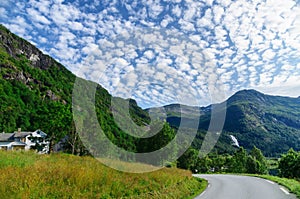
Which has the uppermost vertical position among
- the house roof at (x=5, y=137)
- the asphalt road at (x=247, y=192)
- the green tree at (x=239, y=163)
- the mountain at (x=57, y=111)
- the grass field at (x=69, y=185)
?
the mountain at (x=57, y=111)

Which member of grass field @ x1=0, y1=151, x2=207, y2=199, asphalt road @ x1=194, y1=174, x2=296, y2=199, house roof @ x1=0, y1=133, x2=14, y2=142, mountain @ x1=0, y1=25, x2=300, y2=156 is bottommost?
house roof @ x1=0, y1=133, x2=14, y2=142

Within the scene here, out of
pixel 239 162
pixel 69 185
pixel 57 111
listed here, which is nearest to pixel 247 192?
pixel 69 185

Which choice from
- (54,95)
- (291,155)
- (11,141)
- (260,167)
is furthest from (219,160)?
(54,95)

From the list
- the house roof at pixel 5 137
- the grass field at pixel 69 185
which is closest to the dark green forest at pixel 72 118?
the grass field at pixel 69 185

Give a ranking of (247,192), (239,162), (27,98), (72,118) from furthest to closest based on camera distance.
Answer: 1. (27,98)
2. (239,162)
3. (72,118)
4. (247,192)

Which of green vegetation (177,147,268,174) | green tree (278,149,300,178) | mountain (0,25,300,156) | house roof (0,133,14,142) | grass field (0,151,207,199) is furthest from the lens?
house roof (0,133,14,142)

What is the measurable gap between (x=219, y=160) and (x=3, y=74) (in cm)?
12086

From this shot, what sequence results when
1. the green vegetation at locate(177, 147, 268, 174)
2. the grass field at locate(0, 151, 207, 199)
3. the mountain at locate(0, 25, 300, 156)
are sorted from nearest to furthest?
the grass field at locate(0, 151, 207, 199)
the mountain at locate(0, 25, 300, 156)
the green vegetation at locate(177, 147, 268, 174)

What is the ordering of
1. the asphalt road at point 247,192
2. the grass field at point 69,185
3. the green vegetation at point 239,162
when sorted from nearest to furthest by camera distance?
the grass field at point 69,185 → the asphalt road at point 247,192 → the green vegetation at point 239,162

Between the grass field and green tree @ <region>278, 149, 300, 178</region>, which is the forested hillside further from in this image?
green tree @ <region>278, 149, 300, 178</region>

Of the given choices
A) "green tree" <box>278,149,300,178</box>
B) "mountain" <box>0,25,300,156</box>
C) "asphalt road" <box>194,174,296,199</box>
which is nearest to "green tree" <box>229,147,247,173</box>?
"mountain" <box>0,25,300,156</box>

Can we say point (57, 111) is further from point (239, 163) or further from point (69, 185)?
point (239, 163)

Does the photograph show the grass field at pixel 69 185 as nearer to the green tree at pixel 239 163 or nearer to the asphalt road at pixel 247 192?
the asphalt road at pixel 247 192

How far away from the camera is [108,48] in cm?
1214
